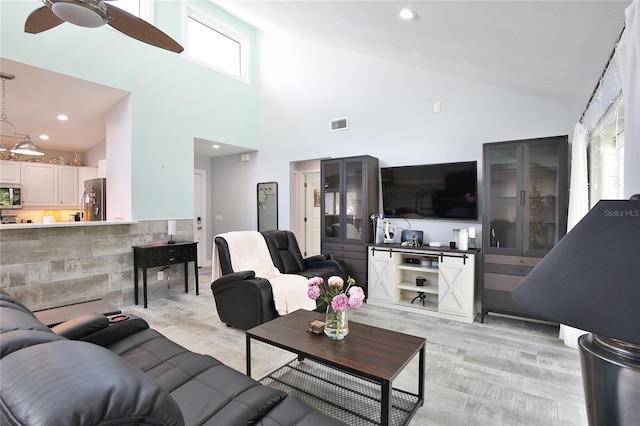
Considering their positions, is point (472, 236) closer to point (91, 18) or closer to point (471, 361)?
point (471, 361)

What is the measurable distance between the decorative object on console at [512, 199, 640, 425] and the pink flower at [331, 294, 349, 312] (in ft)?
4.10

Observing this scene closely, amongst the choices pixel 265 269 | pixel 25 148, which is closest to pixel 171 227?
pixel 265 269

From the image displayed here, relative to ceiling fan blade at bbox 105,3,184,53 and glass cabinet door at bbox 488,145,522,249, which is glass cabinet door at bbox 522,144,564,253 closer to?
glass cabinet door at bbox 488,145,522,249

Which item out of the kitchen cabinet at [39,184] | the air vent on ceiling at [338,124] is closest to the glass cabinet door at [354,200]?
the air vent on ceiling at [338,124]

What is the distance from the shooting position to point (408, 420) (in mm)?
1952

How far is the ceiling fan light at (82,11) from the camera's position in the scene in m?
1.85

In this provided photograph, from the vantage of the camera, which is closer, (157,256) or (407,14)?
(407,14)

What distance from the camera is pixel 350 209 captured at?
476cm

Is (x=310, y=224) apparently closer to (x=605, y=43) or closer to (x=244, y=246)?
(x=244, y=246)

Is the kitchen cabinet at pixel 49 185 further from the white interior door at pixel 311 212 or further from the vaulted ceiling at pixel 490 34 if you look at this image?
the vaulted ceiling at pixel 490 34

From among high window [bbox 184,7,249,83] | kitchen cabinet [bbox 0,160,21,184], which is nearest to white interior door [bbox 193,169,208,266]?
high window [bbox 184,7,249,83]

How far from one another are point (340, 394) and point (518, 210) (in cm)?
279

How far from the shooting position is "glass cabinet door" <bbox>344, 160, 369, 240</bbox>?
4.66 m

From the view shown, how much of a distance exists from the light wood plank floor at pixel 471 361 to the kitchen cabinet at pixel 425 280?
0.17 meters
